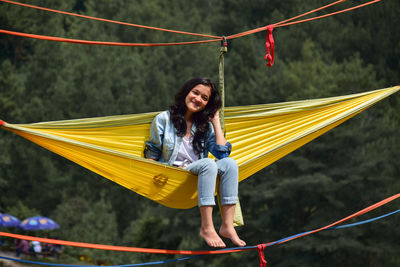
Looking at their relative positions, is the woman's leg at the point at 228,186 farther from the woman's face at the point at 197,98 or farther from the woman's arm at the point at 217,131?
the woman's face at the point at 197,98

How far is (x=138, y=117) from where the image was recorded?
11.0ft

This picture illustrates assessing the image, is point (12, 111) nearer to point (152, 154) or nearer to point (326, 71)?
point (326, 71)

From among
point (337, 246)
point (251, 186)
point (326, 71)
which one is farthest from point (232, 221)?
point (326, 71)

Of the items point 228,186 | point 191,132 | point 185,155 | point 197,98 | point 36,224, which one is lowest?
point 36,224

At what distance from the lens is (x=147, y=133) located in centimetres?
338

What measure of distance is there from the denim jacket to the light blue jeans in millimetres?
127

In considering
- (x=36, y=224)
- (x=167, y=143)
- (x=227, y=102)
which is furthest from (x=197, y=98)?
(x=227, y=102)

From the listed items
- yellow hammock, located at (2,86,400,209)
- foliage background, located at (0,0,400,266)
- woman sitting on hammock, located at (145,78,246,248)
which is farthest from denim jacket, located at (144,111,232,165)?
foliage background, located at (0,0,400,266)

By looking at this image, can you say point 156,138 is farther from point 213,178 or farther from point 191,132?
point 213,178

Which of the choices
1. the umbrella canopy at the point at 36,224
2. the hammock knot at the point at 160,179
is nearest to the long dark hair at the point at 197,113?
the hammock knot at the point at 160,179

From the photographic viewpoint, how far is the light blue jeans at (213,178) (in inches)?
114

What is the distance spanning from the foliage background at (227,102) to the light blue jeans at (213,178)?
11.2m

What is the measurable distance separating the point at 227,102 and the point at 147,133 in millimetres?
13407

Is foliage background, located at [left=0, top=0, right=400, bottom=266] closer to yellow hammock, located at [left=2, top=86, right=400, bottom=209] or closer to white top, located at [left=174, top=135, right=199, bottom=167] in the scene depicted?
yellow hammock, located at [left=2, top=86, right=400, bottom=209]
